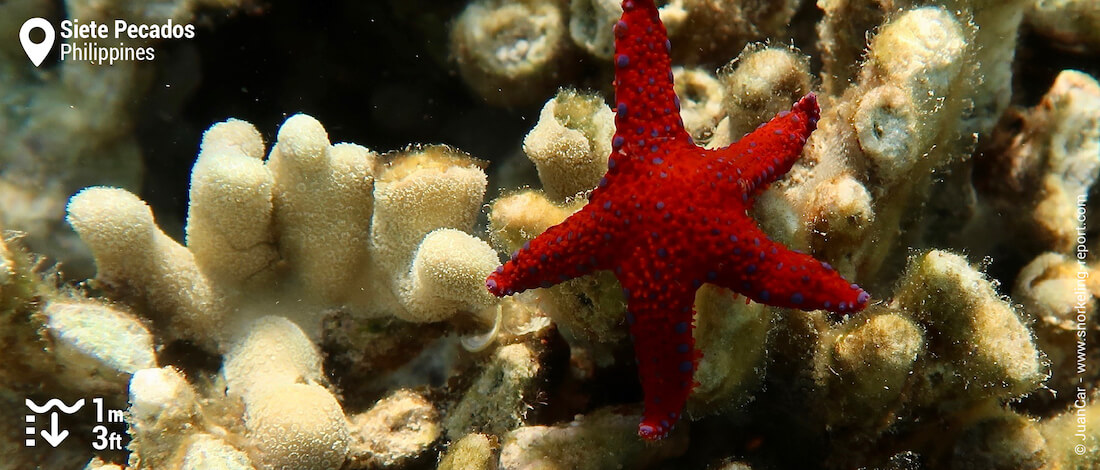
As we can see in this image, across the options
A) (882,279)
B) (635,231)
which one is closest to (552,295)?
(635,231)

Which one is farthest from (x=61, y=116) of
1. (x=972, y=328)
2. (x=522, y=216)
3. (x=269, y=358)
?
(x=972, y=328)

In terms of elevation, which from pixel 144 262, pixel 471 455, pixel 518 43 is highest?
pixel 518 43

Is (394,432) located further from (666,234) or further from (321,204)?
(666,234)

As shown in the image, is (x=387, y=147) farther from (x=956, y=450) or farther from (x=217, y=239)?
(x=956, y=450)

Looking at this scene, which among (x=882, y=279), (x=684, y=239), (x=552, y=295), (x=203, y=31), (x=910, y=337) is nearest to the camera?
(x=684, y=239)

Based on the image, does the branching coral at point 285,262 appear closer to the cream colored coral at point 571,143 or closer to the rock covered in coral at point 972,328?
the cream colored coral at point 571,143

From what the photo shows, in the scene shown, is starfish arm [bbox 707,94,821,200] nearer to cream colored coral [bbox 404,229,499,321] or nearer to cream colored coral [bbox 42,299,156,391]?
cream colored coral [bbox 404,229,499,321]
